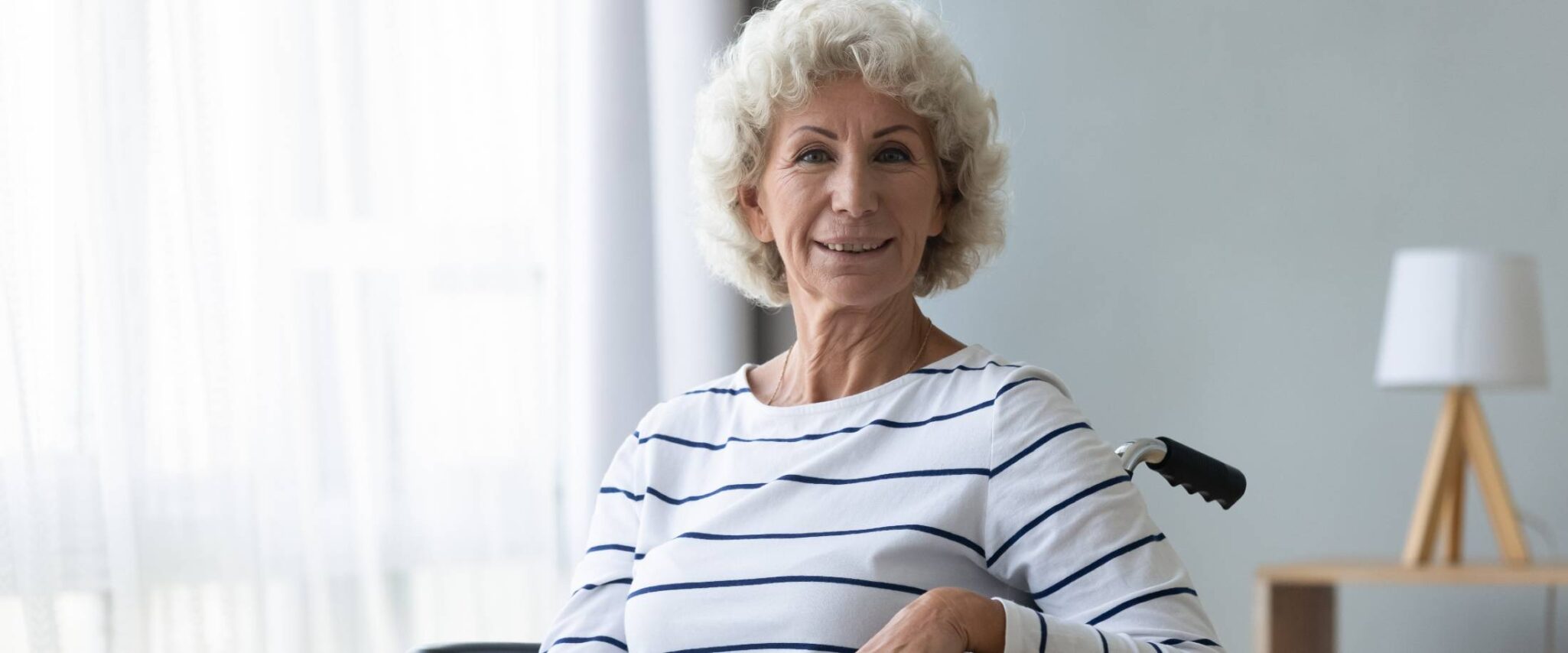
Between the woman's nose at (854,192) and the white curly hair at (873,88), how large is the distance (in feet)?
0.29

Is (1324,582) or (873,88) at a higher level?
(873,88)

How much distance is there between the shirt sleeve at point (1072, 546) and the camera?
3.97 ft

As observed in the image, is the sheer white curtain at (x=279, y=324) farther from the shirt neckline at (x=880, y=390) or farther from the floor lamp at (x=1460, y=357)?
the floor lamp at (x=1460, y=357)

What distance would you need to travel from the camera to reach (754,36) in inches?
62.9

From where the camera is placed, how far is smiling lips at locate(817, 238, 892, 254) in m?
1.50

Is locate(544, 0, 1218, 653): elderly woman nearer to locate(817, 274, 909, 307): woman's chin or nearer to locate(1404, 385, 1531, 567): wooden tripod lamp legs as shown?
locate(817, 274, 909, 307): woman's chin

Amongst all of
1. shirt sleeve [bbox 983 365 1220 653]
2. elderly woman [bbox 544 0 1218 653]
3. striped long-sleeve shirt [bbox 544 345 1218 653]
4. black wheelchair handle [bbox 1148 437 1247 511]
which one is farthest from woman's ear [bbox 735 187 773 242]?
black wheelchair handle [bbox 1148 437 1247 511]

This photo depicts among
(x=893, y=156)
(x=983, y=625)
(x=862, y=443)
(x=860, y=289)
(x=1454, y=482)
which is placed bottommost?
(x=1454, y=482)

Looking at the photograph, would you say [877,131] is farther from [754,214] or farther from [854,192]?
[754,214]

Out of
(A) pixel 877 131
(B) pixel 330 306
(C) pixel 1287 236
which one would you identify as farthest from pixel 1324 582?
(B) pixel 330 306

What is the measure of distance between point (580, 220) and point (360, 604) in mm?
777

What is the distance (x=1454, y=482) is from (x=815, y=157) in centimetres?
129

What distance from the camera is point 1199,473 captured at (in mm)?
1414

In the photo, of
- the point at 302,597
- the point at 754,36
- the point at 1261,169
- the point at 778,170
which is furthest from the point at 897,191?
the point at 302,597
